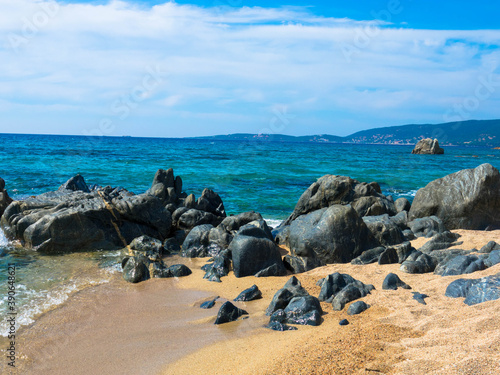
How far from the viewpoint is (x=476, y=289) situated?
16.8 feet

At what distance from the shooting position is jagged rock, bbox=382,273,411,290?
6.09 meters

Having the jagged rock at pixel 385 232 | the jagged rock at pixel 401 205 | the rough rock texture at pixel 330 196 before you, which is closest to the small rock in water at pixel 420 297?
the jagged rock at pixel 385 232

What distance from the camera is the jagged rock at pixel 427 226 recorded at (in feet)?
32.2

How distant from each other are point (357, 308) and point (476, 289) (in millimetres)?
1569

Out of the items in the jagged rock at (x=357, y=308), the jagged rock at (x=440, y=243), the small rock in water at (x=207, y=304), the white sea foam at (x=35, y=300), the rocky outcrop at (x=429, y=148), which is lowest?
the white sea foam at (x=35, y=300)

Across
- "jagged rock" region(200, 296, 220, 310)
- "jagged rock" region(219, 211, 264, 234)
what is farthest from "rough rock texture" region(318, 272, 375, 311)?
"jagged rock" region(219, 211, 264, 234)

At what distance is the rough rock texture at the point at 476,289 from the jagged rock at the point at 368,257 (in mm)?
2206

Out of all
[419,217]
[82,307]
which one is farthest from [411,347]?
[419,217]

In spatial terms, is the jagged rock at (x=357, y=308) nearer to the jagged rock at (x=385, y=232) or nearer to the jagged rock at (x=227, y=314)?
the jagged rock at (x=227, y=314)

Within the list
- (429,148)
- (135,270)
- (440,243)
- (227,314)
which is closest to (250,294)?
(227,314)

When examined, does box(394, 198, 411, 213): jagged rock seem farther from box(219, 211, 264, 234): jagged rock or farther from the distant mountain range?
the distant mountain range

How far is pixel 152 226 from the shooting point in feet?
35.0

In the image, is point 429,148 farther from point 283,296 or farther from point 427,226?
point 283,296

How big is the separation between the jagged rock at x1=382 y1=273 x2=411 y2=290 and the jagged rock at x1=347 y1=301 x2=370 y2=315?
0.80 metres
